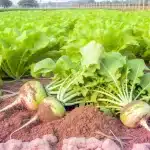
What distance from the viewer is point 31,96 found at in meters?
3.18

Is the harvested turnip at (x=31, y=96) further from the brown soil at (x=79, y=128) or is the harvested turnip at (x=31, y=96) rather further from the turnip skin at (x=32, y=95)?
the brown soil at (x=79, y=128)

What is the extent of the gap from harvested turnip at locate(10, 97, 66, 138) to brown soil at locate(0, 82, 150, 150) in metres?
0.05

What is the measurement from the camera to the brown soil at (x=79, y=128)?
2.73m

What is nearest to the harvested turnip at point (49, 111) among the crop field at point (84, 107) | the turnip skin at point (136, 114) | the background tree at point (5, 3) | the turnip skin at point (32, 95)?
the crop field at point (84, 107)

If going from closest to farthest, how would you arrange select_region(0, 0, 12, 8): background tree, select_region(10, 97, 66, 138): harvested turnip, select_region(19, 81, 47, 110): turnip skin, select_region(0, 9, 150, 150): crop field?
select_region(0, 9, 150, 150): crop field → select_region(10, 97, 66, 138): harvested turnip → select_region(19, 81, 47, 110): turnip skin → select_region(0, 0, 12, 8): background tree

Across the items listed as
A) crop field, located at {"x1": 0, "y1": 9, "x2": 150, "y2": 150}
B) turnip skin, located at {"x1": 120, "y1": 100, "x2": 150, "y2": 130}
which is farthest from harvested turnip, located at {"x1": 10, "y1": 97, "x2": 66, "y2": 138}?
turnip skin, located at {"x1": 120, "y1": 100, "x2": 150, "y2": 130}

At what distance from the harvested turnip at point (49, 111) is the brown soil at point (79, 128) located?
50 mm

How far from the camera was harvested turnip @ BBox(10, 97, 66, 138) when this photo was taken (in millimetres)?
2979

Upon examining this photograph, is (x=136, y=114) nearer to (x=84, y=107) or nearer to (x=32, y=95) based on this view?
(x=84, y=107)

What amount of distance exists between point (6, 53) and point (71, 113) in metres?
1.56

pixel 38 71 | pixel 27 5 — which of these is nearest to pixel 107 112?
pixel 38 71

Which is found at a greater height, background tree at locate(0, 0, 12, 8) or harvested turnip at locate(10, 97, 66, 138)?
harvested turnip at locate(10, 97, 66, 138)

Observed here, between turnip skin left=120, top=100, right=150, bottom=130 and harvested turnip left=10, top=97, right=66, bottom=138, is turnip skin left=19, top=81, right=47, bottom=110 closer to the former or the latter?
harvested turnip left=10, top=97, right=66, bottom=138

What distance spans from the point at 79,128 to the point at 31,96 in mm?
607
